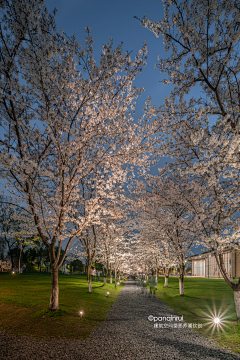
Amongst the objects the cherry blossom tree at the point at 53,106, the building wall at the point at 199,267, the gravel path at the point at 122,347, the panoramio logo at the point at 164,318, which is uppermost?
the cherry blossom tree at the point at 53,106

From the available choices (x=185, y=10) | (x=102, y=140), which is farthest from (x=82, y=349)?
(x=185, y=10)

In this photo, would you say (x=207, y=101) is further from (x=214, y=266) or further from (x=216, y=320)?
(x=214, y=266)

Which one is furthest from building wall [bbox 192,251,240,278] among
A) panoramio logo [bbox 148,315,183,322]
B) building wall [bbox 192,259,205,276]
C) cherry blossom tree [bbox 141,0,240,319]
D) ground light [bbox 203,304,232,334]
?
cherry blossom tree [bbox 141,0,240,319]

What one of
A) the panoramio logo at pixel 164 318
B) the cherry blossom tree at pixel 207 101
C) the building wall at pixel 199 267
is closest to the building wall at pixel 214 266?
the building wall at pixel 199 267

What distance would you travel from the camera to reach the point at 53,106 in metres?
7.63

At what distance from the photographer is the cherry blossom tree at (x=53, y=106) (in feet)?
19.9

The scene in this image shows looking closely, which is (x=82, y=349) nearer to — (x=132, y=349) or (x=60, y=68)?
(x=132, y=349)

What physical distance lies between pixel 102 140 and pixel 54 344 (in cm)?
800

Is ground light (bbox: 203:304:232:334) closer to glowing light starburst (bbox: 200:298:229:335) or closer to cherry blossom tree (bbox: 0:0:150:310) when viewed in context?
glowing light starburst (bbox: 200:298:229:335)

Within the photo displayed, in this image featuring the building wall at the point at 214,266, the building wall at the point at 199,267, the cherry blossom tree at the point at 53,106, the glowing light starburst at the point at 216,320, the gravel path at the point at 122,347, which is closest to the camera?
the gravel path at the point at 122,347

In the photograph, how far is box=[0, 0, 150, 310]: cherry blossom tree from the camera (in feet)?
19.9

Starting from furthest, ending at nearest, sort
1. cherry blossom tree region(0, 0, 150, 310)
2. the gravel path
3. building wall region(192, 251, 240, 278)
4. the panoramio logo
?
building wall region(192, 251, 240, 278), the panoramio logo, cherry blossom tree region(0, 0, 150, 310), the gravel path

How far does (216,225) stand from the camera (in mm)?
8664

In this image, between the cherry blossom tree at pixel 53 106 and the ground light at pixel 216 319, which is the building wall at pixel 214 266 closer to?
the ground light at pixel 216 319
